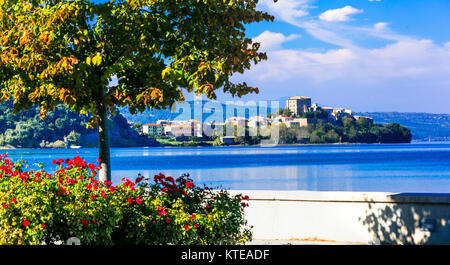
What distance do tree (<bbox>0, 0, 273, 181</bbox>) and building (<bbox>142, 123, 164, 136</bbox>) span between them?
114 m

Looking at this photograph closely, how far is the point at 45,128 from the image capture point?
10356 cm

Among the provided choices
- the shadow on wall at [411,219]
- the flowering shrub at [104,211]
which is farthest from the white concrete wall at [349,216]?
the flowering shrub at [104,211]

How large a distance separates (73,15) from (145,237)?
12.7 ft

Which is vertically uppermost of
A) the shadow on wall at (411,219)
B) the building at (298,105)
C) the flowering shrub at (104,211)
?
the building at (298,105)

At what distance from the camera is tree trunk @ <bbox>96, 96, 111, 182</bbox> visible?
9758 millimetres

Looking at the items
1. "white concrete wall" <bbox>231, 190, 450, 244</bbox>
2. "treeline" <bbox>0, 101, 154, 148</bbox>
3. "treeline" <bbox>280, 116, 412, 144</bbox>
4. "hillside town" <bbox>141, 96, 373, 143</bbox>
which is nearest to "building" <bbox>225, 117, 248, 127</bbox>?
"hillside town" <bbox>141, 96, 373, 143</bbox>

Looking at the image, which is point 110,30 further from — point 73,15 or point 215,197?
point 215,197

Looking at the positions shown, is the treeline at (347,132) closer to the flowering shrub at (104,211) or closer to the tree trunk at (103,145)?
the tree trunk at (103,145)

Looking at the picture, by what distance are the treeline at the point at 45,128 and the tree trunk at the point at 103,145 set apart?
294 feet

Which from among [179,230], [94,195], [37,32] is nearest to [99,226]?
[94,195]

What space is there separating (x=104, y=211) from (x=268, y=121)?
12498 centimetres

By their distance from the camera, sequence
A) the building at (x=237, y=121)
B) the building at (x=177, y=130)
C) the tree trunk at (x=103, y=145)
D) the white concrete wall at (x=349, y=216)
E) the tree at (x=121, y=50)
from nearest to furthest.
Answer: the tree at (x=121, y=50) < the white concrete wall at (x=349, y=216) < the tree trunk at (x=103, y=145) < the building at (x=237, y=121) < the building at (x=177, y=130)

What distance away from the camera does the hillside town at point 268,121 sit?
12964 cm

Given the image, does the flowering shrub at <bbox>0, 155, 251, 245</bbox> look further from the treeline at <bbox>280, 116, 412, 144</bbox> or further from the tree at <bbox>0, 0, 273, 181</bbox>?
the treeline at <bbox>280, 116, 412, 144</bbox>
